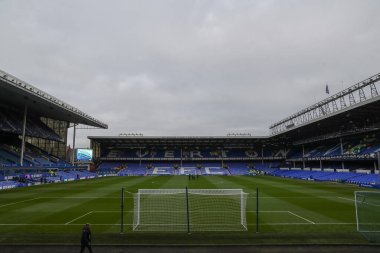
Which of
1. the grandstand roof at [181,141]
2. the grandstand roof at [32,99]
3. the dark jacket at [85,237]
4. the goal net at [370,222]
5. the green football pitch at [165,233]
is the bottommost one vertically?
the green football pitch at [165,233]

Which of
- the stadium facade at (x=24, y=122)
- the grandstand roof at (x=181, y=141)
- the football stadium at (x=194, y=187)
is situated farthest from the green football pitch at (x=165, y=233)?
the grandstand roof at (x=181, y=141)

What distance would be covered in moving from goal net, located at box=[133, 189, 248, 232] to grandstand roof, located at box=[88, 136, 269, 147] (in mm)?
60625

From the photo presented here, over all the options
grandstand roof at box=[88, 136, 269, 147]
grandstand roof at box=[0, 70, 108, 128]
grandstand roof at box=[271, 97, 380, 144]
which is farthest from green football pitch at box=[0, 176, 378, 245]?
grandstand roof at box=[88, 136, 269, 147]

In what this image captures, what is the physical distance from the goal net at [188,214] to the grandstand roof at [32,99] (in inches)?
1143

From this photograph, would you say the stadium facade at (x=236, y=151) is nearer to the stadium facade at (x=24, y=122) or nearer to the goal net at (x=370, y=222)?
the stadium facade at (x=24, y=122)

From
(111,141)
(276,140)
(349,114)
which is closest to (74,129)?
(111,141)

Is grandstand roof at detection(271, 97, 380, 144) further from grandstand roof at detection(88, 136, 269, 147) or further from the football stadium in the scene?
grandstand roof at detection(88, 136, 269, 147)

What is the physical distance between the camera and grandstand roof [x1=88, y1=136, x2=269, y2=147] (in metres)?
84.8

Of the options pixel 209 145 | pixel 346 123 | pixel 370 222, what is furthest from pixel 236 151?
pixel 370 222

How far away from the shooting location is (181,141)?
89.6m

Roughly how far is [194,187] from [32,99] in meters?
32.3

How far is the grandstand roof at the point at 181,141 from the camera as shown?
84812 millimetres

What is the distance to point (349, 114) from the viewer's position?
48438mm

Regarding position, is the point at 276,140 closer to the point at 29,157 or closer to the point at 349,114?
the point at 349,114
